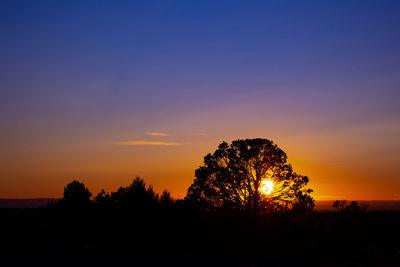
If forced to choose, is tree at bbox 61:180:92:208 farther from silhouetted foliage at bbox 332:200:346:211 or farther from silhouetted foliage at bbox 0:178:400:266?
silhouetted foliage at bbox 332:200:346:211

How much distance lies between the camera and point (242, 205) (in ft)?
104

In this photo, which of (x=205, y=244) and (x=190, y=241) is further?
(x=190, y=241)

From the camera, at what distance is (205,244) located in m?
20.2

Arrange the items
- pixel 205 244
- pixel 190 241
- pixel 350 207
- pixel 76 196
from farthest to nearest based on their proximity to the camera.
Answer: pixel 350 207, pixel 76 196, pixel 190 241, pixel 205 244

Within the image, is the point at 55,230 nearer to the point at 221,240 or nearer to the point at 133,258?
the point at 133,258

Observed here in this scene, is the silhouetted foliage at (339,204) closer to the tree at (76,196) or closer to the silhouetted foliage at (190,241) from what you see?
the silhouetted foliage at (190,241)

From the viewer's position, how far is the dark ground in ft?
58.5

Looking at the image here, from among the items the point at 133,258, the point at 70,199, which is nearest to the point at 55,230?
the point at 70,199

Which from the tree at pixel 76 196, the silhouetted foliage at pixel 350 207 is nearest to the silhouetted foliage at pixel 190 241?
the tree at pixel 76 196

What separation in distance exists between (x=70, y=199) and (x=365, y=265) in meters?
19.6

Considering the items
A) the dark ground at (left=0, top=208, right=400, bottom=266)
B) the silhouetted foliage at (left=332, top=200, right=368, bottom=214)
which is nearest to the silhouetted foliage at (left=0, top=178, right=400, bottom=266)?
the dark ground at (left=0, top=208, right=400, bottom=266)

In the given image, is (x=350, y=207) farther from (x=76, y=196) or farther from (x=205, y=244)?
(x=76, y=196)

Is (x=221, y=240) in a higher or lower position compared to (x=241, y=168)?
lower

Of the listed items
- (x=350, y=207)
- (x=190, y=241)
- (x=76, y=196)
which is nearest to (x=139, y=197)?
(x=190, y=241)
